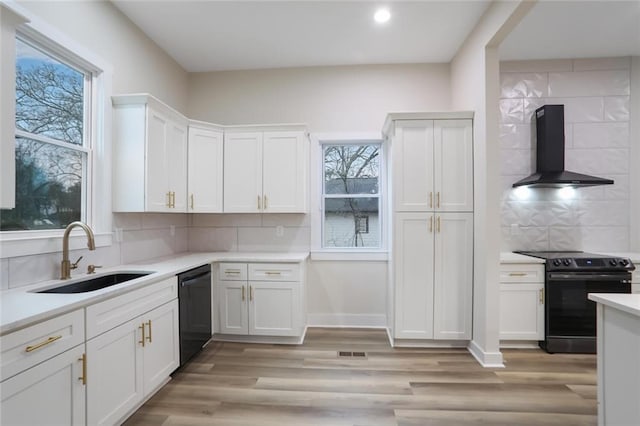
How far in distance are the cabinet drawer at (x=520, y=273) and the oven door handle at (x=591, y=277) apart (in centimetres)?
12

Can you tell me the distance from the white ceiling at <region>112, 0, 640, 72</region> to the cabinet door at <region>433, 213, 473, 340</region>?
1870mm

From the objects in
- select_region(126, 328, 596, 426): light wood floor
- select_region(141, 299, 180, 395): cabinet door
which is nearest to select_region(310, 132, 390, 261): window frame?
select_region(126, 328, 596, 426): light wood floor

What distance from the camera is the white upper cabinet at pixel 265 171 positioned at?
328cm

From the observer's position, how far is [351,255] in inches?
140

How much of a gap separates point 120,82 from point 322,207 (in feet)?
7.81

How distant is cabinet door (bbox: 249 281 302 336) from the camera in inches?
118

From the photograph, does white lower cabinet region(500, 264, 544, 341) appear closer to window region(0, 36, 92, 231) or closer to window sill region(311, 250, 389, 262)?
window sill region(311, 250, 389, 262)

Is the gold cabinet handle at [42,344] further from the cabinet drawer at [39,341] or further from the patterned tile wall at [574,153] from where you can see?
the patterned tile wall at [574,153]

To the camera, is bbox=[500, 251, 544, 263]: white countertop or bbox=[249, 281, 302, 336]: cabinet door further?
bbox=[249, 281, 302, 336]: cabinet door

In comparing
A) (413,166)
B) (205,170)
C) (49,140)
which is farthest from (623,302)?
(49,140)

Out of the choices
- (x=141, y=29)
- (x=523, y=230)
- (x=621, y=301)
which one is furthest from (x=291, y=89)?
(x=621, y=301)

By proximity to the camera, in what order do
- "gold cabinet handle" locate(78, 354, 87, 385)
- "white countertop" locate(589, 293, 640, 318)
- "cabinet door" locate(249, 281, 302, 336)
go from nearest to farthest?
1. "white countertop" locate(589, 293, 640, 318)
2. "gold cabinet handle" locate(78, 354, 87, 385)
3. "cabinet door" locate(249, 281, 302, 336)

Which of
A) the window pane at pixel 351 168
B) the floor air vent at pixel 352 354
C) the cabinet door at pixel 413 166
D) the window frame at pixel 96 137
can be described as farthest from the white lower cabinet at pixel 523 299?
the window frame at pixel 96 137

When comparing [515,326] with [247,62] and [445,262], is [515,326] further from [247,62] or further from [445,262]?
[247,62]
